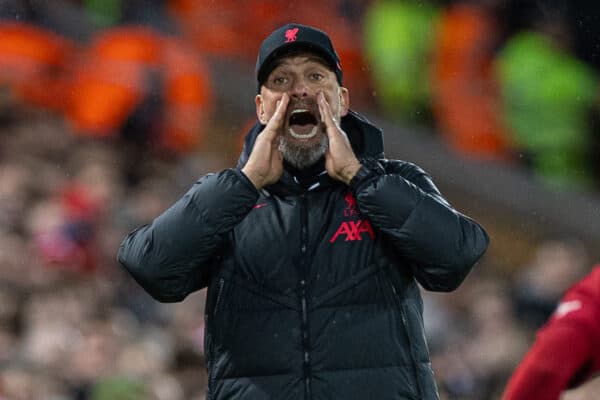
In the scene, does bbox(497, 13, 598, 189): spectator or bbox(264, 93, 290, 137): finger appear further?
bbox(497, 13, 598, 189): spectator

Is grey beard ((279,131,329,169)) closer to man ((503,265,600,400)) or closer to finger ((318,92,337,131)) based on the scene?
finger ((318,92,337,131))

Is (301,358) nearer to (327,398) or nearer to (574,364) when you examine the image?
(327,398)

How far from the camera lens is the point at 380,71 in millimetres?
11227

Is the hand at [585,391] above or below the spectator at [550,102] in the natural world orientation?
below

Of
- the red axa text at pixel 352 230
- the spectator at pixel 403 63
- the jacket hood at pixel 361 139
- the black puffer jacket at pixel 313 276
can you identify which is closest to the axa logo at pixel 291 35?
the jacket hood at pixel 361 139

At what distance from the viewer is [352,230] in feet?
13.6

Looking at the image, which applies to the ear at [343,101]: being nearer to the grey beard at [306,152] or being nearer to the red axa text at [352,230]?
the grey beard at [306,152]

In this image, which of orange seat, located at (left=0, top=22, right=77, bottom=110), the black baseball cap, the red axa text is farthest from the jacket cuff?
orange seat, located at (left=0, top=22, right=77, bottom=110)

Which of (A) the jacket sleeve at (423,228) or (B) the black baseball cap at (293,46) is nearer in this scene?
(A) the jacket sleeve at (423,228)

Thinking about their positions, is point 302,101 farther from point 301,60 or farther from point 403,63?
point 403,63

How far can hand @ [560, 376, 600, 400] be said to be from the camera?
184 inches

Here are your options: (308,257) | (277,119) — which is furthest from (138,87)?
(308,257)

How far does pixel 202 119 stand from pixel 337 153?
6.94 meters

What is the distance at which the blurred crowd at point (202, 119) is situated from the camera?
841 centimetres
